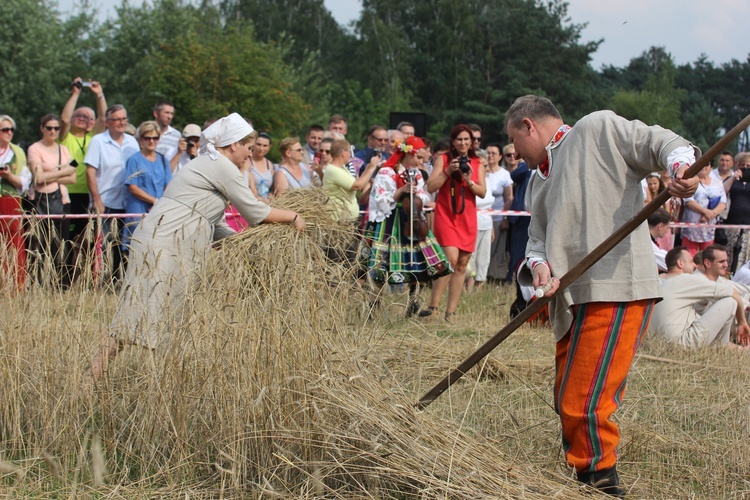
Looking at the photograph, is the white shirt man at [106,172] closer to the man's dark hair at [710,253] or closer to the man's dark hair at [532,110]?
the man's dark hair at [710,253]

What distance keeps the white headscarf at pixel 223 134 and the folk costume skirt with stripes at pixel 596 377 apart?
255 centimetres

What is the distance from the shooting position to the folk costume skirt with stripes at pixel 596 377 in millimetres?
3807

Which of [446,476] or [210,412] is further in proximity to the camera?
[210,412]

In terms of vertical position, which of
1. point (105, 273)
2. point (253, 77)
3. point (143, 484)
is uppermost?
point (253, 77)

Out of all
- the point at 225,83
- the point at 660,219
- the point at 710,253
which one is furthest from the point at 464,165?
the point at 225,83

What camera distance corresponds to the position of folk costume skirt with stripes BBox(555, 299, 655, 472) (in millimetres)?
3807

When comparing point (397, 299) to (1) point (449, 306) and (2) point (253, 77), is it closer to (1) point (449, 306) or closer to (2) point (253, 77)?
(1) point (449, 306)

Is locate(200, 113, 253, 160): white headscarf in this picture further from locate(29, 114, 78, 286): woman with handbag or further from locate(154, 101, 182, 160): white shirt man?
locate(154, 101, 182, 160): white shirt man

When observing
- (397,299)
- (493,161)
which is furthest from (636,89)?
(397,299)

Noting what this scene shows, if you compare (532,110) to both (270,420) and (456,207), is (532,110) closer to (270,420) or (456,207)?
(270,420)

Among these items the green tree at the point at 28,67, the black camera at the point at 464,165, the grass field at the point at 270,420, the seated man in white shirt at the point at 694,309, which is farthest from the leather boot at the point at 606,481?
the green tree at the point at 28,67

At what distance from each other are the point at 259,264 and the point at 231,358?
97 centimetres

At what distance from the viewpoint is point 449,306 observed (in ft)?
27.0

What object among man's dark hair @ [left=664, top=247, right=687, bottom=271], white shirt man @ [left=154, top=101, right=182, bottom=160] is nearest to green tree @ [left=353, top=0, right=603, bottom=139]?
white shirt man @ [left=154, top=101, right=182, bottom=160]
